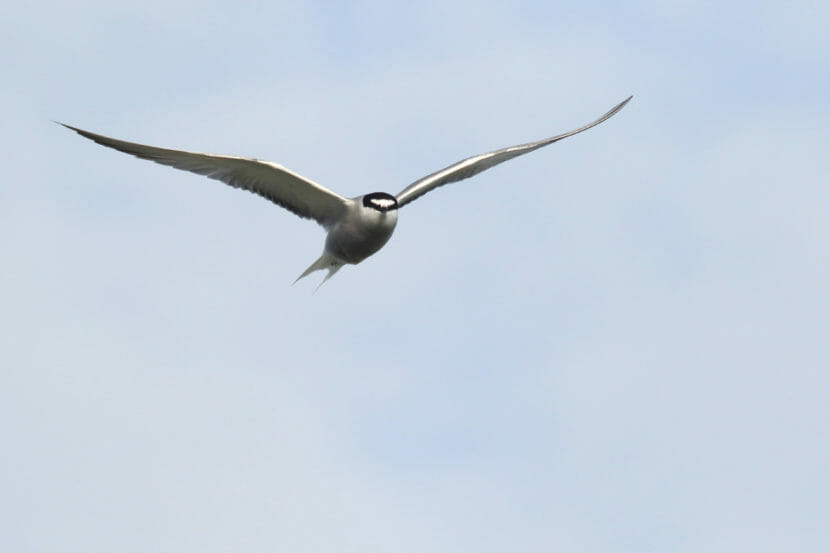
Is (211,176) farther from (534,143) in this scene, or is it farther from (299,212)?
(534,143)

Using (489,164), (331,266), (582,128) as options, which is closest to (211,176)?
(331,266)

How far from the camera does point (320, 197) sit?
1927 centimetres

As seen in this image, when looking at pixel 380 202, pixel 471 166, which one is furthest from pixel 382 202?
pixel 471 166

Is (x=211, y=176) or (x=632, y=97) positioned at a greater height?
(x=632, y=97)

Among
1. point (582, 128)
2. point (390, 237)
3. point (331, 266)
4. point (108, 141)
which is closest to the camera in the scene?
point (108, 141)

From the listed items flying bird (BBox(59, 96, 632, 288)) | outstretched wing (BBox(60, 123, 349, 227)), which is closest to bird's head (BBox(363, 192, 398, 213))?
flying bird (BBox(59, 96, 632, 288))

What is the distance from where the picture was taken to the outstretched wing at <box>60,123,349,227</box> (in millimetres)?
17906

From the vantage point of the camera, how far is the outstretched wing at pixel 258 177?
58.7ft

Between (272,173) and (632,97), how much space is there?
6.21 metres

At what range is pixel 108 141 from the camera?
58.2 feet

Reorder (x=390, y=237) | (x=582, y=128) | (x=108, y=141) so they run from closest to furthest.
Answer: (x=108, y=141) → (x=390, y=237) → (x=582, y=128)

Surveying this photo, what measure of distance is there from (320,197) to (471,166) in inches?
106

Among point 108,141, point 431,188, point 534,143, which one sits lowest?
point 108,141

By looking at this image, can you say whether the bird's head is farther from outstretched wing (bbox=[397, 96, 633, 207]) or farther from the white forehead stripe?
outstretched wing (bbox=[397, 96, 633, 207])
